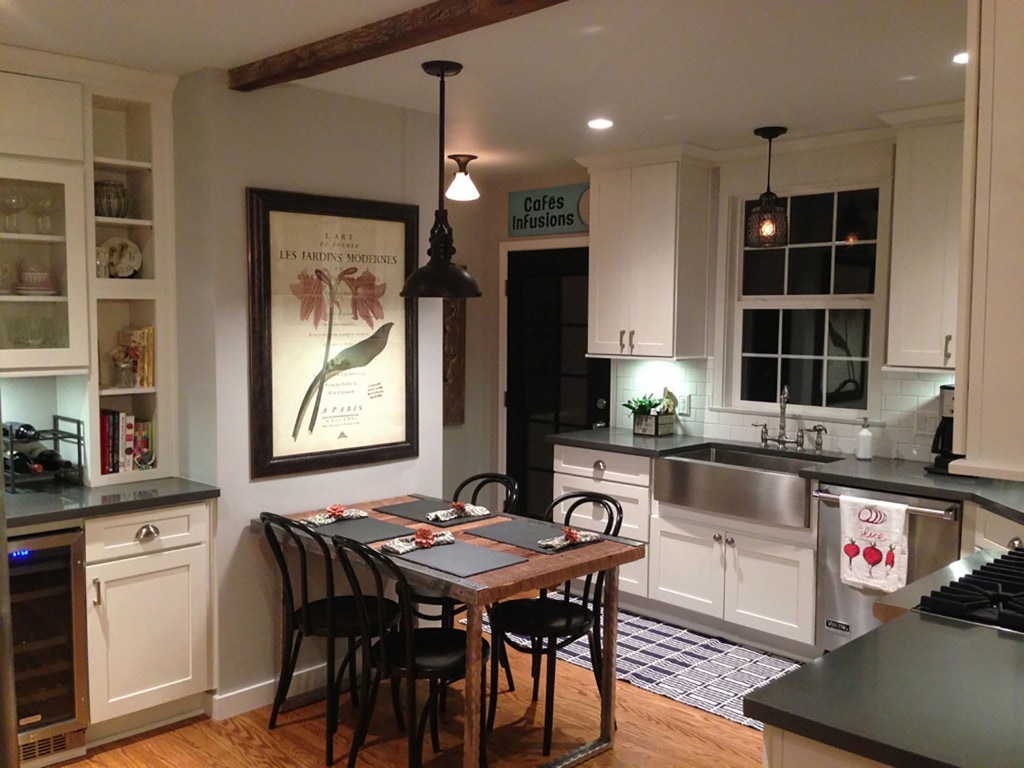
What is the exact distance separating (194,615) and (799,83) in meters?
3.11

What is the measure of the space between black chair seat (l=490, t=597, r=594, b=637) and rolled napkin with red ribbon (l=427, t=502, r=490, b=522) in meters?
0.37

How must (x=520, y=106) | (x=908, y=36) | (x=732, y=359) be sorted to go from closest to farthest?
1. (x=908, y=36)
2. (x=520, y=106)
3. (x=732, y=359)

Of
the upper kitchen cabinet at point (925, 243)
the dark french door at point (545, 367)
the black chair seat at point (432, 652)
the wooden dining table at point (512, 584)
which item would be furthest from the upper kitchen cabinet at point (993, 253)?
the dark french door at point (545, 367)

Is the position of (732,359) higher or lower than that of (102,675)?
higher

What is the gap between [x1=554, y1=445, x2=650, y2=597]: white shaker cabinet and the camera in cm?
459

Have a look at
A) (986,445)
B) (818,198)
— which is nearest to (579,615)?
(986,445)

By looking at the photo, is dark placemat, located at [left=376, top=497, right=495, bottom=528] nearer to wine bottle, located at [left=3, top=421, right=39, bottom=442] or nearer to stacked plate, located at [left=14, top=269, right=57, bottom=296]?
wine bottle, located at [left=3, top=421, right=39, bottom=442]

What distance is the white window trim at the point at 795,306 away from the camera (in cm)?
427

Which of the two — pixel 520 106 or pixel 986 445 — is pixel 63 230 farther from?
pixel 986 445

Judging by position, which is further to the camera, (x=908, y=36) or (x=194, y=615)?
(x=194, y=615)

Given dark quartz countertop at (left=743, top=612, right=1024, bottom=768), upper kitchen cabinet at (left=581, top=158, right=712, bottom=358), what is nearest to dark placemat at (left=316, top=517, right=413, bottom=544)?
dark quartz countertop at (left=743, top=612, right=1024, bottom=768)

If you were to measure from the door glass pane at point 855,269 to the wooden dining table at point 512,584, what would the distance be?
2.10 meters

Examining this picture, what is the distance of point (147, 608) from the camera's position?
325 centimetres

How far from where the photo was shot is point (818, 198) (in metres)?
4.55
